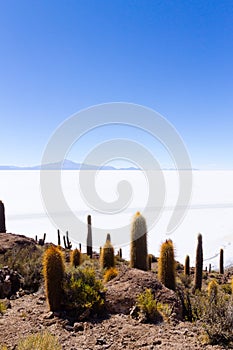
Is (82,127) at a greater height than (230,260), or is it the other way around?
(82,127)

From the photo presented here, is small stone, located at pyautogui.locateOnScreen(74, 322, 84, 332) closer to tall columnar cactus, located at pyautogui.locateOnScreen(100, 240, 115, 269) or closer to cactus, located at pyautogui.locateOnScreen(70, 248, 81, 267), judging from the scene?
tall columnar cactus, located at pyautogui.locateOnScreen(100, 240, 115, 269)

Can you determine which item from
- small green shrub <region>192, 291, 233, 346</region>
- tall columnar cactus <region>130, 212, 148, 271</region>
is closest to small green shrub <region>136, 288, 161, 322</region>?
small green shrub <region>192, 291, 233, 346</region>

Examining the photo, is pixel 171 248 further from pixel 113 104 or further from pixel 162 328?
pixel 113 104

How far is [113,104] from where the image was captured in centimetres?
2395

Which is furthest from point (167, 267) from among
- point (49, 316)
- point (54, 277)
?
point (49, 316)

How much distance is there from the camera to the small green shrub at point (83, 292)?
6.64 meters

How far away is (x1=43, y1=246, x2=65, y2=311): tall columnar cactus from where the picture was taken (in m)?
6.84

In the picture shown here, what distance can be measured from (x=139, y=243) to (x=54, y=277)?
380 cm

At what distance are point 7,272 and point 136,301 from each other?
13.7 ft

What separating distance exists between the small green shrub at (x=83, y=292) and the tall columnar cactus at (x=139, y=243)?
2928 mm

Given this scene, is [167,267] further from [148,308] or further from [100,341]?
[100,341]

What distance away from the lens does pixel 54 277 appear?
6.98 m

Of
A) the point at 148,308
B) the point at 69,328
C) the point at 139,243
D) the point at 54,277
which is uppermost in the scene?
the point at 139,243

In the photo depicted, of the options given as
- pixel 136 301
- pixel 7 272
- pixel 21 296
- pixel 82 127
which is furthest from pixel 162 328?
pixel 82 127
